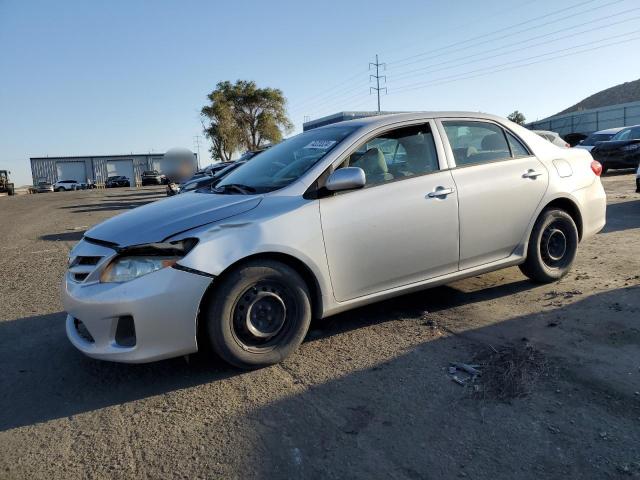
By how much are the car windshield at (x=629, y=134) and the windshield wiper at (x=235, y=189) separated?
621 inches

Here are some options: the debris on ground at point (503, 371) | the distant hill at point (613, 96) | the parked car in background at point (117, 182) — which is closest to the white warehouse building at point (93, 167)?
the parked car in background at point (117, 182)

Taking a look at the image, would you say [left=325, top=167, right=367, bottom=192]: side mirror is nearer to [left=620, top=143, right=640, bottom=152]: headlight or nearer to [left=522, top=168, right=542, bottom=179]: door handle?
[left=522, top=168, right=542, bottom=179]: door handle

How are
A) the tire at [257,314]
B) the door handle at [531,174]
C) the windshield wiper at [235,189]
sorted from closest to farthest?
the tire at [257,314], the windshield wiper at [235,189], the door handle at [531,174]

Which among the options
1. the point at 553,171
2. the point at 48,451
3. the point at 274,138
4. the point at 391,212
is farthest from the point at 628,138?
the point at 274,138

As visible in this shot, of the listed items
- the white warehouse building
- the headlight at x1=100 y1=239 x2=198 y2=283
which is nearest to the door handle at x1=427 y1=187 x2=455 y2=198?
the headlight at x1=100 y1=239 x2=198 y2=283

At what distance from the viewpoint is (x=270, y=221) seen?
333 cm

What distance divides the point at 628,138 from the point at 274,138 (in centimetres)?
4385

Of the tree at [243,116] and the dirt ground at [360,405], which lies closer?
the dirt ground at [360,405]

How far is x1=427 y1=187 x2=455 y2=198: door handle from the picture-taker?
3967 millimetres

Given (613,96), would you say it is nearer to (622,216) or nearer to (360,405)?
(622,216)

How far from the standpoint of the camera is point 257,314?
3.35m

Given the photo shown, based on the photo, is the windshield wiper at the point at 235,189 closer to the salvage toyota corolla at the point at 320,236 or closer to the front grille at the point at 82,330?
the salvage toyota corolla at the point at 320,236

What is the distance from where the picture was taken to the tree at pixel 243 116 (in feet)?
186

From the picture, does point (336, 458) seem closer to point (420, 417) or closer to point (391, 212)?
point (420, 417)
